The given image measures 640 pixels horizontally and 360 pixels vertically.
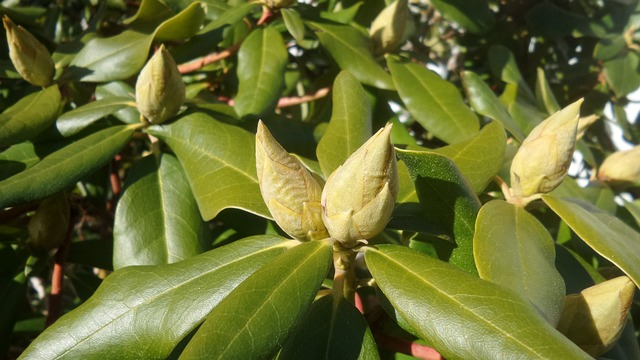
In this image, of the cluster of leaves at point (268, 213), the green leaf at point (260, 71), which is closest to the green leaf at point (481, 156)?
the cluster of leaves at point (268, 213)

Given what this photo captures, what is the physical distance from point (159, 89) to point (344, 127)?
0.34 metres

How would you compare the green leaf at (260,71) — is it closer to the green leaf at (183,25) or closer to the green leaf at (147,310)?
the green leaf at (183,25)

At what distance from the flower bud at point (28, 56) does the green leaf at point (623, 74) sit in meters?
1.65

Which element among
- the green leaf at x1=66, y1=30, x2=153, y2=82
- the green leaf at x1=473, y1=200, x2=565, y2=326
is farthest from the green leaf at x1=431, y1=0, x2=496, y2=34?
the green leaf at x1=473, y1=200, x2=565, y2=326

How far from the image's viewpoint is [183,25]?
1.37 meters

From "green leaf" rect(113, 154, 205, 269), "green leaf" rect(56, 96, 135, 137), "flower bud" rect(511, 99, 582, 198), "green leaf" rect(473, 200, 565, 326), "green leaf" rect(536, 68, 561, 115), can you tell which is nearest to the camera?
"green leaf" rect(473, 200, 565, 326)

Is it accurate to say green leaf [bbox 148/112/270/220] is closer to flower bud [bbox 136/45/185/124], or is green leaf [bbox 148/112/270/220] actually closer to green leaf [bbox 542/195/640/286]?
flower bud [bbox 136/45/185/124]

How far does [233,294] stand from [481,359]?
29 cm

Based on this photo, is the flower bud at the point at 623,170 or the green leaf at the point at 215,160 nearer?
the green leaf at the point at 215,160

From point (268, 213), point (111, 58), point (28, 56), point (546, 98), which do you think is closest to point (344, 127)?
point (268, 213)

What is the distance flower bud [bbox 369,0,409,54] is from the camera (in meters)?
1.57

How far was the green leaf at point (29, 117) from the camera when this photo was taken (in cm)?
121

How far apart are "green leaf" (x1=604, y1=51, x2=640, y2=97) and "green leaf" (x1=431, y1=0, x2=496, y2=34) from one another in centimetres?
51

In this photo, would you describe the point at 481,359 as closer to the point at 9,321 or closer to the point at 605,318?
the point at 605,318
